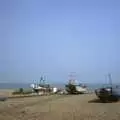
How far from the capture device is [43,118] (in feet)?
96.2

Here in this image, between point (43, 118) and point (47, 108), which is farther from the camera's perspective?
point (47, 108)

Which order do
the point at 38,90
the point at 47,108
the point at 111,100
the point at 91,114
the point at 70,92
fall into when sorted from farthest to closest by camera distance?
the point at 38,90
the point at 70,92
the point at 111,100
the point at 47,108
the point at 91,114

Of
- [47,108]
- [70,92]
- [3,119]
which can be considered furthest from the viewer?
[70,92]

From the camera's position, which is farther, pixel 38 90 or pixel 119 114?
pixel 38 90

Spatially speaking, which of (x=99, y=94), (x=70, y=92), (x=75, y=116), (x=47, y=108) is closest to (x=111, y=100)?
(x=99, y=94)

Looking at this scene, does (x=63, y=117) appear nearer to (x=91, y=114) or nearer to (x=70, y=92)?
(x=91, y=114)

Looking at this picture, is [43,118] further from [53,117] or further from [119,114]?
[119,114]

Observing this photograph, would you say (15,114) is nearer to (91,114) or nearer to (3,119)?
(3,119)

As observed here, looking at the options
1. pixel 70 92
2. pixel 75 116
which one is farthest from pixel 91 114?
pixel 70 92

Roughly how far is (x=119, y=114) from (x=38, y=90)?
52.6m

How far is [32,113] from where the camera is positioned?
105 feet

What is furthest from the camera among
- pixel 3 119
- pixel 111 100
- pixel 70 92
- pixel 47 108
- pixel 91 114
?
pixel 70 92

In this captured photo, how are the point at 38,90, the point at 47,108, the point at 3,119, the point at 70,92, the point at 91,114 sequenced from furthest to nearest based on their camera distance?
the point at 38,90, the point at 70,92, the point at 47,108, the point at 91,114, the point at 3,119

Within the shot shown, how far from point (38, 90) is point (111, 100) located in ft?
135
